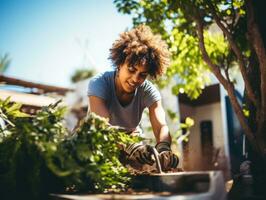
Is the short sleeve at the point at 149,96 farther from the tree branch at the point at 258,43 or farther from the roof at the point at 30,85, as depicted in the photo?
the roof at the point at 30,85

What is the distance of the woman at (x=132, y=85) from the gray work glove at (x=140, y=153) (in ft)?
2.42

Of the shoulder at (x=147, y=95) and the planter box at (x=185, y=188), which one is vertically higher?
the shoulder at (x=147, y=95)

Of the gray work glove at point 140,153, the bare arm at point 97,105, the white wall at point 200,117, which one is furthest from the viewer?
the white wall at point 200,117

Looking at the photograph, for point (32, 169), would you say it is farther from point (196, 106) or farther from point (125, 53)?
point (196, 106)

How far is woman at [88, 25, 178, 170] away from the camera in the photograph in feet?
9.66

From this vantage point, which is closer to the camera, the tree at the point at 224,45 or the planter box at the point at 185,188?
the planter box at the point at 185,188

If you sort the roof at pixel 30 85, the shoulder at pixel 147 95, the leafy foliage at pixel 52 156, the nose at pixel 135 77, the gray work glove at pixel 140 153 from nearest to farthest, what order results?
the leafy foliage at pixel 52 156
the gray work glove at pixel 140 153
the nose at pixel 135 77
the shoulder at pixel 147 95
the roof at pixel 30 85

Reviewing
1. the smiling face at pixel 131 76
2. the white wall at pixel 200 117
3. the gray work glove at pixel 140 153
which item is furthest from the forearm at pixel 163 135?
the white wall at pixel 200 117

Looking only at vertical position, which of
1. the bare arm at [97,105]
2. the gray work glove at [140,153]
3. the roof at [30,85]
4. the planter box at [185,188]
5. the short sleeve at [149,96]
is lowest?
the planter box at [185,188]

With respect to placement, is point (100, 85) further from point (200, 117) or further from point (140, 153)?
point (200, 117)

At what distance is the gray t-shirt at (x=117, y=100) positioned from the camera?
→ 299cm

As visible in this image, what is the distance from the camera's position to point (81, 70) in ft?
78.1

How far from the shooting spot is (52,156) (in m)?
1.42

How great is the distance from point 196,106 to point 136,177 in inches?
467
